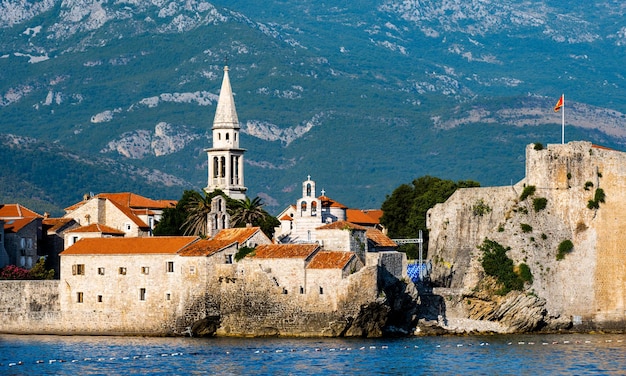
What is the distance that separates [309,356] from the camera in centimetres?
7619

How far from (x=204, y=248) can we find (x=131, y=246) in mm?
4313

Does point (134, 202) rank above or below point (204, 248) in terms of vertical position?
above

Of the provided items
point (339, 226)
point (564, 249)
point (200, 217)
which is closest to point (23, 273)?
point (200, 217)

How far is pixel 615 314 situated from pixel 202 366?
3118 centimetres

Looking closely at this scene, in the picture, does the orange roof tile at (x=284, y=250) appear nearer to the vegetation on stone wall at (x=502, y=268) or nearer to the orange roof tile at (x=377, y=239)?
the orange roof tile at (x=377, y=239)

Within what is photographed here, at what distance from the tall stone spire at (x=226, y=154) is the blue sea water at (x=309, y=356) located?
136ft

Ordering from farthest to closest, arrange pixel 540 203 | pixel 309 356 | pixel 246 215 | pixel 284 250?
pixel 246 215, pixel 540 203, pixel 284 250, pixel 309 356

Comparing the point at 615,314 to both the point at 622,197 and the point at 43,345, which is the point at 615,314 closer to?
the point at 622,197

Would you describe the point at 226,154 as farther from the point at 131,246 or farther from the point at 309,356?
the point at 309,356

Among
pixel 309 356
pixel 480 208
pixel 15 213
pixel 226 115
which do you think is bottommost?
pixel 309 356

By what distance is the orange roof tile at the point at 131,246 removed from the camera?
288 ft

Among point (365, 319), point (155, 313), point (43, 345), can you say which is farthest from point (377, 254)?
point (43, 345)

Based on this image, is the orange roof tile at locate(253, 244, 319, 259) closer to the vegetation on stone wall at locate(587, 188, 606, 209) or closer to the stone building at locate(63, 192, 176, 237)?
the vegetation on stone wall at locate(587, 188, 606, 209)

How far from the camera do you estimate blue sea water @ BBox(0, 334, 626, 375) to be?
235 feet
